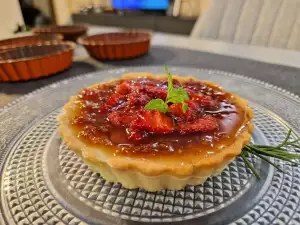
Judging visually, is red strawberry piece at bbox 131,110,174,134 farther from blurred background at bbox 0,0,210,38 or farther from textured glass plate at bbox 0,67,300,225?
blurred background at bbox 0,0,210,38

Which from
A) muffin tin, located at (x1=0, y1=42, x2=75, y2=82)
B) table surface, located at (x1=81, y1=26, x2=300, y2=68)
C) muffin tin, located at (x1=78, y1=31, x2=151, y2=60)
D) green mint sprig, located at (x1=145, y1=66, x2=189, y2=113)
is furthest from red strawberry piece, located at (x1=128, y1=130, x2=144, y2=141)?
table surface, located at (x1=81, y1=26, x2=300, y2=68)

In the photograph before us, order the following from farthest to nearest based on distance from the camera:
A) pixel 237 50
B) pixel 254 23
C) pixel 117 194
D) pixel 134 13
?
pixel 134 13
pixel 254 23
pixel 237 50
pixel 117 194

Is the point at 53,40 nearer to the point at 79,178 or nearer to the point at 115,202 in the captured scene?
the point at 79,178

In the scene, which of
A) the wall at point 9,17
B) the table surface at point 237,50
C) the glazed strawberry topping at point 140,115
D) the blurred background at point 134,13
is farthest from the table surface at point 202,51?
A: the blurred background at point 134,13

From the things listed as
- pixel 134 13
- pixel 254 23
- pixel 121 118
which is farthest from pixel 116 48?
pixel 134 13

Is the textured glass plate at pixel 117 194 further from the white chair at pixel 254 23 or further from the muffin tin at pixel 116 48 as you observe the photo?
the white chair at pixel 254 23

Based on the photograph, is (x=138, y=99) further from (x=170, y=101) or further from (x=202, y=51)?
(x=202, y=51)

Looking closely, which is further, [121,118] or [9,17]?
[9,17]
